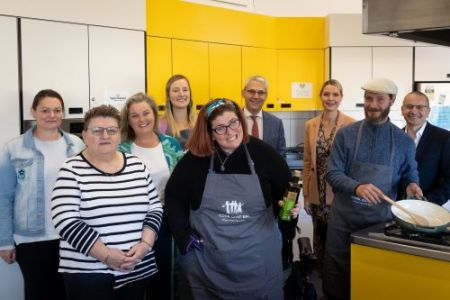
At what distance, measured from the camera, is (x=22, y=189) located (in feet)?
6.54

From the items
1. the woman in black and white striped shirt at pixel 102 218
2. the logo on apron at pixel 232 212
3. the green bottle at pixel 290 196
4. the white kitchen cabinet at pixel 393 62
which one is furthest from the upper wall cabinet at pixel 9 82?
the white kitchen cabinet at pixel 393 62

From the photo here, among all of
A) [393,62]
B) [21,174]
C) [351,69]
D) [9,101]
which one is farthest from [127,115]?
[393,62]

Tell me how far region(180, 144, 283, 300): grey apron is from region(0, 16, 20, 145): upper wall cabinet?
4.61 feet

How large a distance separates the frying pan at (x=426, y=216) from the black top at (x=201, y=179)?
0.41m

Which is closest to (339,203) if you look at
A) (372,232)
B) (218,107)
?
(372,232)

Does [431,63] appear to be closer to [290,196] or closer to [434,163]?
[434,163]

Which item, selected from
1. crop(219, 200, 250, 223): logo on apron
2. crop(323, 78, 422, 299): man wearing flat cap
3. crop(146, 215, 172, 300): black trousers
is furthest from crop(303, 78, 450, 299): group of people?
crop(146, 215, 172, 300): black trousers

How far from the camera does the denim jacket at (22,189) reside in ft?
6.51

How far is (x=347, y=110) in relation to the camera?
3920 millimetres

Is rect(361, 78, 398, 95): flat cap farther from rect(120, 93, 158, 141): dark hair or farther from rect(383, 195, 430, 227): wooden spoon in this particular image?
rect(120, 93, 158, 141): dark hair

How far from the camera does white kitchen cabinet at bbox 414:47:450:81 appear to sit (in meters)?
3.91

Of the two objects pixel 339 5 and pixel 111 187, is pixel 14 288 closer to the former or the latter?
pixel 111 187

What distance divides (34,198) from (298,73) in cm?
259

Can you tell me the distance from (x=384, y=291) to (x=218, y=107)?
860 mm
